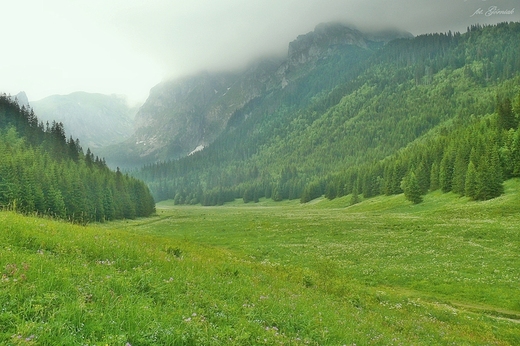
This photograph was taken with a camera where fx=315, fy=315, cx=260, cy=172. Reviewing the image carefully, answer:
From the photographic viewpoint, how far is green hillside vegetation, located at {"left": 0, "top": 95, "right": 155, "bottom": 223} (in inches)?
2634

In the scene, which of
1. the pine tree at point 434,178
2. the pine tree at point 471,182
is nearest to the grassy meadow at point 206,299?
the pine tree at point 471,182

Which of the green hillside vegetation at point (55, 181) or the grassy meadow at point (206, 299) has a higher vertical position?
the green hillside vegetation at point (55, 181)

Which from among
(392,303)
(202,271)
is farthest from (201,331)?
(392,303)

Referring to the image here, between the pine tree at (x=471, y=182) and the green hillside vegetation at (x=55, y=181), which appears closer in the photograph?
the green hillside vegetation at (x=55, y=181)

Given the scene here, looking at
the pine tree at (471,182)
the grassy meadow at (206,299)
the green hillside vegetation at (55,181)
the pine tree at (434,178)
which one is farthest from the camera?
→ the pine tree at (434,178)

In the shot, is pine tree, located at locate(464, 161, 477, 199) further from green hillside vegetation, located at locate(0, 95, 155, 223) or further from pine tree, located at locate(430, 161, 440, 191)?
green hillside vegetation, located at locate(0, 95, 155, 223)

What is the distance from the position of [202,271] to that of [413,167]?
408ft

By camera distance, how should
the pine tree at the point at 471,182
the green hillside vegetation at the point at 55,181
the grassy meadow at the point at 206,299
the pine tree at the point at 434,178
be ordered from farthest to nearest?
the pine tree at the point at 434,178 < the pine tree at the point at 471,182 < the green hillside vegetation at the point at 55,181 < the grassy meadow at the point at 206,299

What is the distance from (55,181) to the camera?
77688 mm

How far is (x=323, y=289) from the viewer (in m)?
18.4

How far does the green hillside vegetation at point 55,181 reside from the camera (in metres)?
66.9

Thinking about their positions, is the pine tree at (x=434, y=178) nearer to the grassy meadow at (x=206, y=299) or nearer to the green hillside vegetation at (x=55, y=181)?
the grassy meadow at (x=206, y=299)

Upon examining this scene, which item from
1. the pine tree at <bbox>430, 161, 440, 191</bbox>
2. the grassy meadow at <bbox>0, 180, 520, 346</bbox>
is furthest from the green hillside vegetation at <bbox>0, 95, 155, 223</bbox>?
the pine tree at <bbox>430, 161, 440, 191</bbox>

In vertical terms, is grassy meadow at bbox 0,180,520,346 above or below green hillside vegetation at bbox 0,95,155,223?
below
